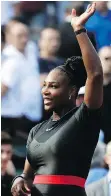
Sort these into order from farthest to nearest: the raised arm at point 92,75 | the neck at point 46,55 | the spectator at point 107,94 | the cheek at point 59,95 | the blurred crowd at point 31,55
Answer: the neck at point 46,55 → the blurred crowd at point 31,55 → the spectator at point 107,94 → the cheek at point 59,95 → the raised arm at point 92,75

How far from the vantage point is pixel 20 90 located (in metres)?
5.78

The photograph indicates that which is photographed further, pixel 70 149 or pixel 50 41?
pixel 50 41

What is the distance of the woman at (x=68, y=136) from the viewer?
279 centimetres

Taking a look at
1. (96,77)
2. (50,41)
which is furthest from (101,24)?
(96,77)

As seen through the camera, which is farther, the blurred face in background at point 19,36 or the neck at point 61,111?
the blurred face in background at point 19,36

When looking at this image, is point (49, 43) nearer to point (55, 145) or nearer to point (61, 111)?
point (61, 111)

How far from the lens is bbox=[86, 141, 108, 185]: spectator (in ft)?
17.1

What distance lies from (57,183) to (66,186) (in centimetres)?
5

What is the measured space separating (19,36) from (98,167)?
1.52 meters

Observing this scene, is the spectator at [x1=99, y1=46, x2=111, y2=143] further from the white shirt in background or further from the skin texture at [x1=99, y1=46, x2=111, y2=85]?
the white shirt in background

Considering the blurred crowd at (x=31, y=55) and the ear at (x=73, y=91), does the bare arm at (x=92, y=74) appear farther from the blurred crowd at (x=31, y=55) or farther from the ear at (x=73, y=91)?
the blurred crowd at (x=31, y=55)

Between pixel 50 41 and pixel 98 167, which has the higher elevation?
pixel 50 41

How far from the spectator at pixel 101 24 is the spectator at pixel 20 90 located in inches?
25.4

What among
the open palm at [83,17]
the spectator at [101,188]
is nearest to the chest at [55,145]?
the open palm at [83,17]
